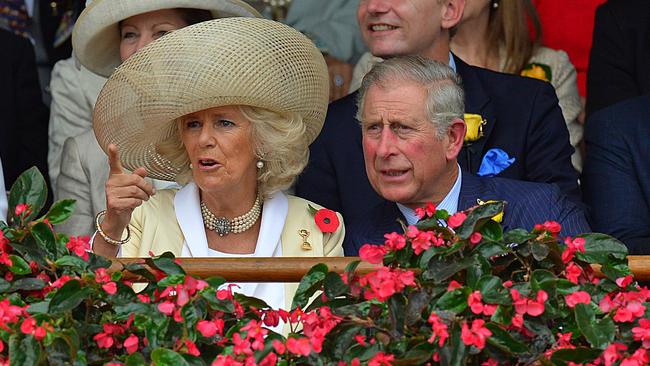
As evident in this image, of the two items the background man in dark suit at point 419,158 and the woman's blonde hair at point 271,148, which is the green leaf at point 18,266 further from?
the background man in dark suit at point 419,158

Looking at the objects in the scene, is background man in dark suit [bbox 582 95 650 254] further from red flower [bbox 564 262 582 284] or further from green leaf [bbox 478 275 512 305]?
green leaf [bbox 478 275 512 305]

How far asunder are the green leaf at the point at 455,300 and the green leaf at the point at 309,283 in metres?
0.23

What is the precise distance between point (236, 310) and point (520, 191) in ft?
5.17

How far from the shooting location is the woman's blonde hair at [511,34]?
482cm

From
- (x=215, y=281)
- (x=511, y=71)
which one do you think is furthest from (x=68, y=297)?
(x=511, y=71)

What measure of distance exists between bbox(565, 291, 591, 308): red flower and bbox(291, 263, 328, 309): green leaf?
16.5 inches

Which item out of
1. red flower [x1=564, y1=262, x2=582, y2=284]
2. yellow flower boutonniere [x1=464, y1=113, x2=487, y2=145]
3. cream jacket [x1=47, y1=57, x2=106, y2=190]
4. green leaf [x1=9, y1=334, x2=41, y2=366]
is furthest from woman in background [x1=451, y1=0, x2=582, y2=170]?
green leaf [x1=9, y1=334, x2=41, y2=366]

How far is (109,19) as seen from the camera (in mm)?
3945

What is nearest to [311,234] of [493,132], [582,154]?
[493,132]

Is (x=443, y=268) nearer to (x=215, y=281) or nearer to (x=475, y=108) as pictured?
(x=215, y=281)

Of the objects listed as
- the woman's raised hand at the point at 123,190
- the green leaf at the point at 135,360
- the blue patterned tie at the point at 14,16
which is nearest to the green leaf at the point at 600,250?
the green leaf at the point at 135,360

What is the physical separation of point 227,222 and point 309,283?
123 cm

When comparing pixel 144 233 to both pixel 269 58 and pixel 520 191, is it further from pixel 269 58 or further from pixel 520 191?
pixel 520 191

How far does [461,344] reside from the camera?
2051 mm
